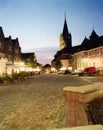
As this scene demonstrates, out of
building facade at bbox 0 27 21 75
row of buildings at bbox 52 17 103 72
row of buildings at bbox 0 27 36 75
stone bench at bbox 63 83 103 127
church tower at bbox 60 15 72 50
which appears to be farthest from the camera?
church tower at bbox 60 15 72 50

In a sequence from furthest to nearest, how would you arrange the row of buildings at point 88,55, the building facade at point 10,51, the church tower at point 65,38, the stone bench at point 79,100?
the church tower at point 65,38
the row of buildings at point 88,55
the building facade at point 10,51
the stone bench at point 79,100

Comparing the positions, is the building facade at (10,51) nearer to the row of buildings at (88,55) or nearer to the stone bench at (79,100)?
the row of buildings at (88,55)

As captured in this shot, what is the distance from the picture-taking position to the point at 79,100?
6641 millimetres

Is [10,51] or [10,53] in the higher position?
[10,51]

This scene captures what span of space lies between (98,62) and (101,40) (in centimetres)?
678

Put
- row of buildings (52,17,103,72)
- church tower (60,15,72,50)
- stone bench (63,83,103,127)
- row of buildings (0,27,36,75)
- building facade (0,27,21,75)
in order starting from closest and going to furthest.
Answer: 1. stone bench (63,83,103,127)
2. row of buildings (0,27,36,75)
3. building facade (0,27,21,75)
4. row of buildings (52,17,103,72)
5. church tower (60,15,72,50)

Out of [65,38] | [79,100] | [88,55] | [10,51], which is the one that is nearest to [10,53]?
[10,51]

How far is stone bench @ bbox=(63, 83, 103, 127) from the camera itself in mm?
5527

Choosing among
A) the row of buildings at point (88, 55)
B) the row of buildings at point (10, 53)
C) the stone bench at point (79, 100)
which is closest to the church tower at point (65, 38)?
the row of buildings at point (88, 55)

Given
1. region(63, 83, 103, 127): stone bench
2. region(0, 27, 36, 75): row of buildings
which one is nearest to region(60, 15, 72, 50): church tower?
region(0, 27, 36, 75): row of buildings

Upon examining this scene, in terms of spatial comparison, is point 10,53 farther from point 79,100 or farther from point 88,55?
point 79,100

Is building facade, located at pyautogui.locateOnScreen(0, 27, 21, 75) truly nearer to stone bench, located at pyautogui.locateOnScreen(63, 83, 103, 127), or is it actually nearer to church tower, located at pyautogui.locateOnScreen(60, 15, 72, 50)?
stone bench, located at pyautogui.locateOnScreen(63, 83, 103, 127)

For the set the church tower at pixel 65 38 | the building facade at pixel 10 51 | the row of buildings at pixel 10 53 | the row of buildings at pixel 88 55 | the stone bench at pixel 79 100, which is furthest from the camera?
the church tower at pixel 65 38

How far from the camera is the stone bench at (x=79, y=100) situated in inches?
218
